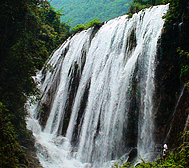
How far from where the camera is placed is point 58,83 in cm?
1461

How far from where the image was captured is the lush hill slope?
152 ft

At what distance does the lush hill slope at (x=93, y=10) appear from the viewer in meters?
46.3

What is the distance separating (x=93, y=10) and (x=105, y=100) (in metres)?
47.6

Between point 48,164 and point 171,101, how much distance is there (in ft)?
17.7

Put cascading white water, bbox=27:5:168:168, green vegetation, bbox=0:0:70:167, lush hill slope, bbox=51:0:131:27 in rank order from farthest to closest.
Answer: lush hill slope, bbox=51:0:131:27, cascading white water, bbox=27:5:168:168, green vegetation, bbox=0:0:70:167

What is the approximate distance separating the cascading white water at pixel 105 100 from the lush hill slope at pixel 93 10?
34213 mm

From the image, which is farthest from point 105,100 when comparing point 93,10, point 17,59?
point 93,10

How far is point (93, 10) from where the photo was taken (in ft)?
174

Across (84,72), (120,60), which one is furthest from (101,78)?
(84,72)

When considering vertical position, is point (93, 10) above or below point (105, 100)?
above

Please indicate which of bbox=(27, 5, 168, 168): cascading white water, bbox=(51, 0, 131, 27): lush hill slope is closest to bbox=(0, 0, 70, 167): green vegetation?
bbox=(27, 5, 168, 168): cascading white water

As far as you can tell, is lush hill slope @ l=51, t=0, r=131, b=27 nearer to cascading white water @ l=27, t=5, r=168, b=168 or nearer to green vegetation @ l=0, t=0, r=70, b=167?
cascading white water @ l=27, t=5, r=168, b=168

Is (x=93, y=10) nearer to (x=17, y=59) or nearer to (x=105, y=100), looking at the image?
(x=105, y=100)

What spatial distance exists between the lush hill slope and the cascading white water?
112 feet
